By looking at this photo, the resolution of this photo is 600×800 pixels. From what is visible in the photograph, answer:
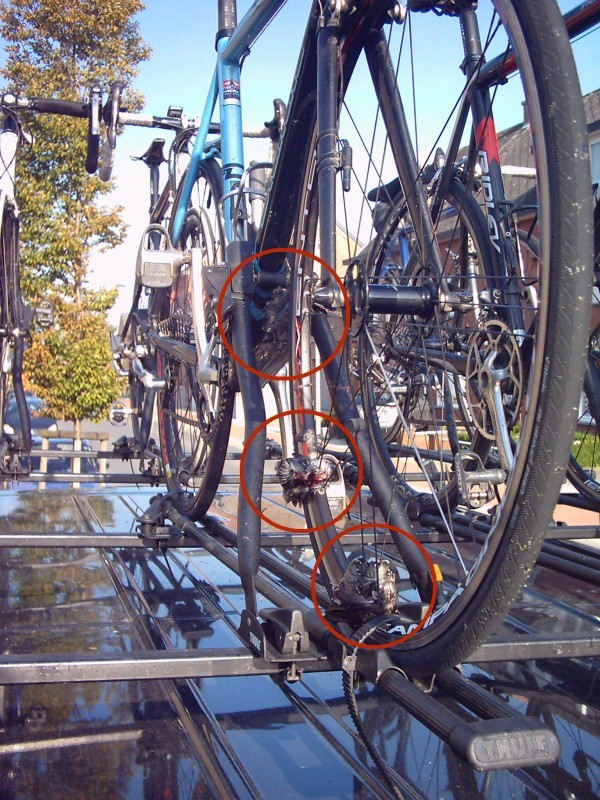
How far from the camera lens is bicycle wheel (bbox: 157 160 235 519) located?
11.4 feet

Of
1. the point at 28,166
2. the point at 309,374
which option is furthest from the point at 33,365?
the point at 309,374

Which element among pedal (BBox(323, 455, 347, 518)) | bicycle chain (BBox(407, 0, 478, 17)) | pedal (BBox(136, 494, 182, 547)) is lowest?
pedal (BBox(136, 494, 182, 547))

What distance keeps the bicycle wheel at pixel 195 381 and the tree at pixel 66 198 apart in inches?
271

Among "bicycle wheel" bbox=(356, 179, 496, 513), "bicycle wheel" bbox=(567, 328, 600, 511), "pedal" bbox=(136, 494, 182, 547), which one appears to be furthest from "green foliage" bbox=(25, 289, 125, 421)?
"bicycle wheel" bbox=(567, 328, 600, 511)

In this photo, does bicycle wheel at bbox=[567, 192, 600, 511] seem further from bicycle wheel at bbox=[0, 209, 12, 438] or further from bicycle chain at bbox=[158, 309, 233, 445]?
bicycle wheel at bbox=[0, 209, 12, 438]

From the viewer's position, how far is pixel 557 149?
4.75ft

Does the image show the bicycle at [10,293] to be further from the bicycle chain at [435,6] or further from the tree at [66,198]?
the tree at [66,198]

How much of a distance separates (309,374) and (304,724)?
3.43 feet

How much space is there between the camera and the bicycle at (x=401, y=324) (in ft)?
4.83

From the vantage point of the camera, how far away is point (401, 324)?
235 cm

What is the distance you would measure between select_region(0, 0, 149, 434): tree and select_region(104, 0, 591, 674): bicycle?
7.90m

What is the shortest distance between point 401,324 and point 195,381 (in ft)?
7.15

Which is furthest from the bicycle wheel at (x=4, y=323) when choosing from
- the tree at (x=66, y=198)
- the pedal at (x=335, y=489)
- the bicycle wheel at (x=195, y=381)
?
the tree at (x=66, y=198)

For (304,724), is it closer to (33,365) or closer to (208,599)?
(208,599)
